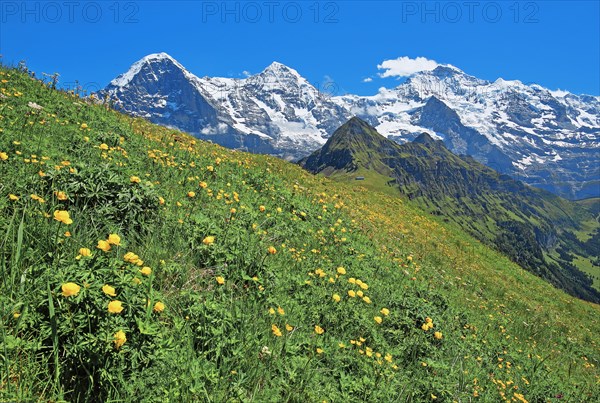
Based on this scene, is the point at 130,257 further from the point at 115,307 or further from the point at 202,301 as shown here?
the point at 202,301

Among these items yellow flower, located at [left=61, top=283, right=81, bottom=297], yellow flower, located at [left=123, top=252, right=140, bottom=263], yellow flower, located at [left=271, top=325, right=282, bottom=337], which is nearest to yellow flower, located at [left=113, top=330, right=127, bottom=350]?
yellow flower, located at [left=61, top=283, right=81, bottom=297]

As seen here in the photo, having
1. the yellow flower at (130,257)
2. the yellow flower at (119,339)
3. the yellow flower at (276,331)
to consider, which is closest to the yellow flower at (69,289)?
the yellow flower at (119,339)

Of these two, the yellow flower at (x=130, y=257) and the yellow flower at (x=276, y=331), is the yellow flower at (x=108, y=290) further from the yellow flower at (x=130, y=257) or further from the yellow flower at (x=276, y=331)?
the yellow flower at (x=276, y=331)

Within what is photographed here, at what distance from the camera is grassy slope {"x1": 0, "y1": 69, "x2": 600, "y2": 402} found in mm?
3264

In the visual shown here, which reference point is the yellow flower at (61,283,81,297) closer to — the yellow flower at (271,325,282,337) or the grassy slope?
the grassy slope

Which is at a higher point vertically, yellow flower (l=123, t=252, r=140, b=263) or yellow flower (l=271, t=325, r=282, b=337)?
yellow flower (l=123, t=252, r=140, b=263)

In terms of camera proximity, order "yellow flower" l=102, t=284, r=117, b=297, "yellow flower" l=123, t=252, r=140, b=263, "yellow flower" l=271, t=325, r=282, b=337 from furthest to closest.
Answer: "yellow flower" l=271, t=325, r=282, b=337 < "yellow flower" l=123, t=252, r=140, b=263 < "yellow flower" l=102, t=284, r=117, b=297

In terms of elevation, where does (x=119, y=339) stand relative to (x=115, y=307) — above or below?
below

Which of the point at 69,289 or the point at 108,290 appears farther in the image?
the point at 108,290

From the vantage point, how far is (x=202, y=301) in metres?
4.83

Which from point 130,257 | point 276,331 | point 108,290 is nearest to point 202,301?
point 276,331

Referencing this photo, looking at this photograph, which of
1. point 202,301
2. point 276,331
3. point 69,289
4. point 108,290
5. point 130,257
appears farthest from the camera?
point 202,301

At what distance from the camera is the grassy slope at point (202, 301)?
3.26 m

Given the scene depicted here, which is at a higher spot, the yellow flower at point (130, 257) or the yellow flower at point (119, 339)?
the yellow flower at point (130, 257)
